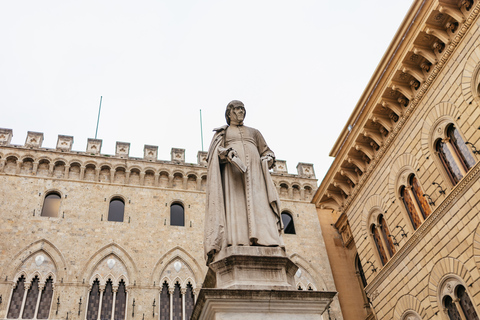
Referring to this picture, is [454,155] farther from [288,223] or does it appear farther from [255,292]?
[288,223]

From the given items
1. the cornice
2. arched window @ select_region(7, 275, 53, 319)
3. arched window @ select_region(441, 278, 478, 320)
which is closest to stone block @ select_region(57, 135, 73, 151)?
arched window @ select_region(7, 275, 53, 319)

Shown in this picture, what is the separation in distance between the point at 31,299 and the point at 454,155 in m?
14.1

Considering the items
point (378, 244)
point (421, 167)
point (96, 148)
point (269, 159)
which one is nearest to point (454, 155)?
point (421, 167)

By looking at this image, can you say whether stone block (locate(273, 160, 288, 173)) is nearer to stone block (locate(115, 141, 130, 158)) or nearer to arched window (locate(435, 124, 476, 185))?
stone block (locate(115, 141, 130, 158))

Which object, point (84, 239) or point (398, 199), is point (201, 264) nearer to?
point (84, 239)

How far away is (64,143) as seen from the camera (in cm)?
2012

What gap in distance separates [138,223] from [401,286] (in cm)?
1040

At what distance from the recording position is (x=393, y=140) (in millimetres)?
13680

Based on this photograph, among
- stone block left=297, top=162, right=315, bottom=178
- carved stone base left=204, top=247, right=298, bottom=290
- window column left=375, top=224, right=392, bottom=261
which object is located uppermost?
stone block left=297, top=162, right=315, bottom=178

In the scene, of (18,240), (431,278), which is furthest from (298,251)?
(18,240)

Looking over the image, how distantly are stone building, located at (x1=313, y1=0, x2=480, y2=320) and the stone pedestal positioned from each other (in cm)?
762

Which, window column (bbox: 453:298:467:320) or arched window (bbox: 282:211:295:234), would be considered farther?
arched window (bbox: 282:211:295:234)

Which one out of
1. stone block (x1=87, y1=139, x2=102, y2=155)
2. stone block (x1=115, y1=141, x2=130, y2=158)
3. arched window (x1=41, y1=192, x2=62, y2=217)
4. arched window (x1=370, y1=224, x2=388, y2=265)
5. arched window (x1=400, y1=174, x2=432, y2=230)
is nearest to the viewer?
arched window (x1=400, y1=174, x2=432, y2=230)

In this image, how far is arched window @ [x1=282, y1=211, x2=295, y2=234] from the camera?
20.5 m
